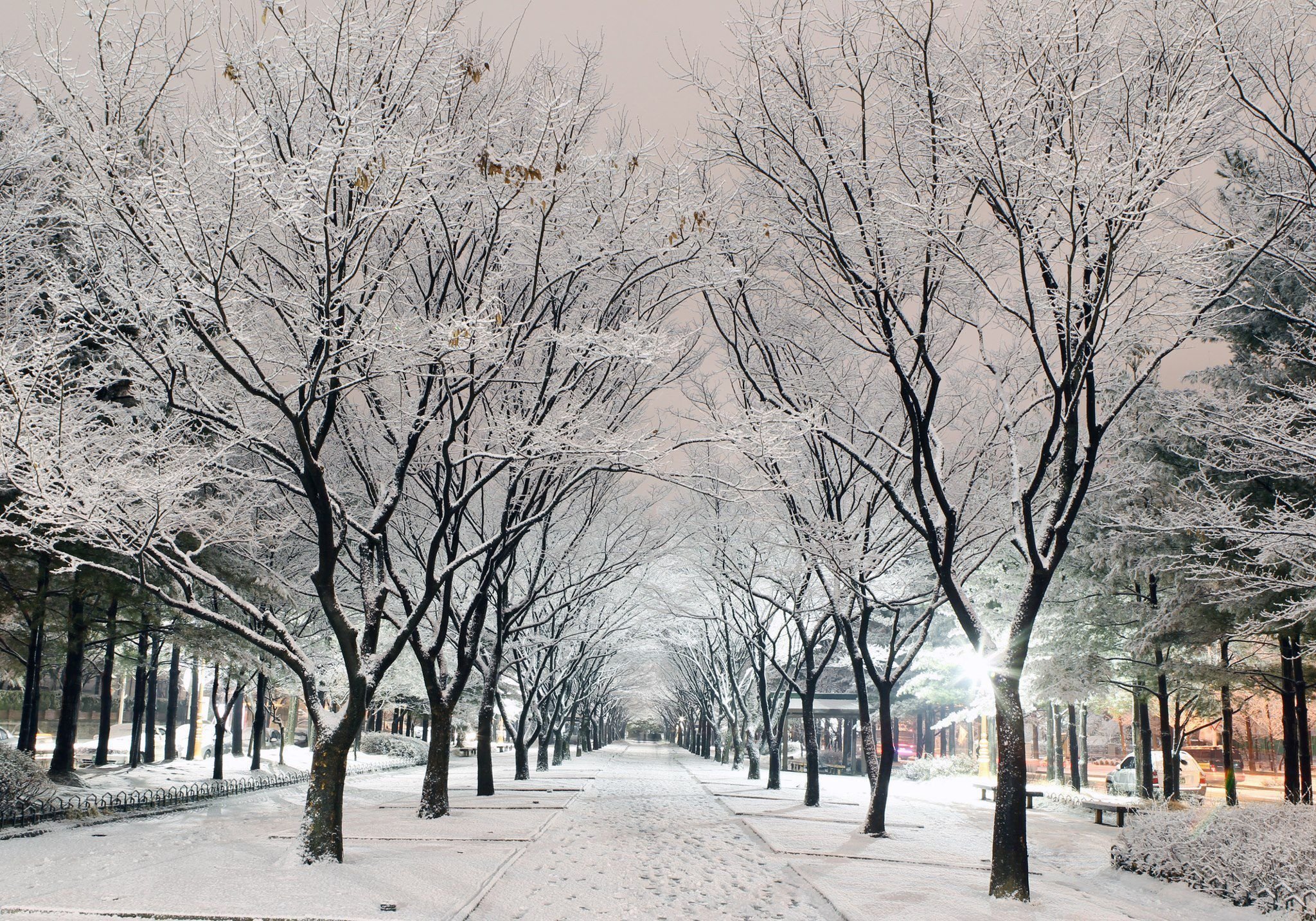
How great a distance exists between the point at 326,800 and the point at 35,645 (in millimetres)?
12096

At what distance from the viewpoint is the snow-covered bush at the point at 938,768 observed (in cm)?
3266

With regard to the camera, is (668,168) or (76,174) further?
(668,168)

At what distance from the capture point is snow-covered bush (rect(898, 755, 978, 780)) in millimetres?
32656

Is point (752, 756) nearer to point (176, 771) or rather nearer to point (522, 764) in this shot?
point (522, 764)

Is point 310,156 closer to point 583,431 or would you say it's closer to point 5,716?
Result: point 583,431

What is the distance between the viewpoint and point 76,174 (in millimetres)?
8477

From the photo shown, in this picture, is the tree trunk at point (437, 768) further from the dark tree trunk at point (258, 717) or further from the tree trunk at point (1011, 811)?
the dark tree trunk at point (258, 717)

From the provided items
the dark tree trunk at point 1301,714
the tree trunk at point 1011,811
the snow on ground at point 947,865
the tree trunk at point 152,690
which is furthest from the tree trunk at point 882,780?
the tree trunk at point 152,690

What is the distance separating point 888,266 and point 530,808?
12304mm

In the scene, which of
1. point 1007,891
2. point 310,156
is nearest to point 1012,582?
point 1007,891

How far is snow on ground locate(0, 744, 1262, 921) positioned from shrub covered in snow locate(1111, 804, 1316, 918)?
0.26m

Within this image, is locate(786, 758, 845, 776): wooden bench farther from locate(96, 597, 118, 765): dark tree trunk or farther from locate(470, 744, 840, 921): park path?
locate(96, 597, 118, 765): dark tree trunk

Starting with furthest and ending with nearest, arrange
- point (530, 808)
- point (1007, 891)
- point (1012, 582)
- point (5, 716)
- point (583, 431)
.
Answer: point (5, 716)
point (1012, 582)
point (530, 808)
point (583, 431)
point (1007, 891)

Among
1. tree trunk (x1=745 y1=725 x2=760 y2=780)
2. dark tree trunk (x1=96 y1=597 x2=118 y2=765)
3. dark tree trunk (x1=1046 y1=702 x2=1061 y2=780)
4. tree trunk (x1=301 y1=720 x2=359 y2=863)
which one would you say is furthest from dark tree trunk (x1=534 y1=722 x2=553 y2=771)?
tree trunk (x1=301 y1=720 x2=359 y2=863)
